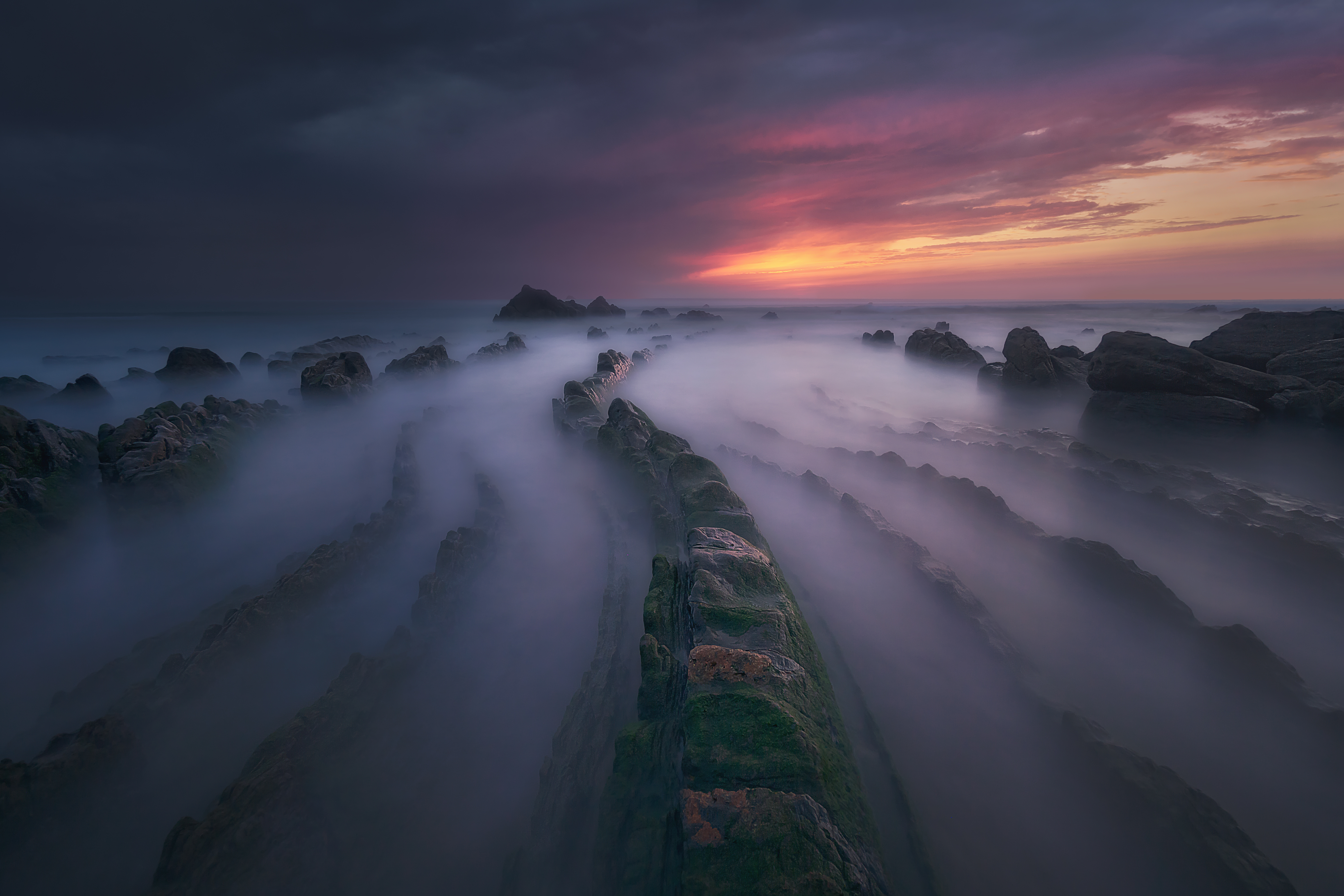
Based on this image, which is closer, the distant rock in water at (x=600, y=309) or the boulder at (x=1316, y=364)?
the boulder at (x=1316, y=364)

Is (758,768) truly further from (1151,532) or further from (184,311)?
(184,311)

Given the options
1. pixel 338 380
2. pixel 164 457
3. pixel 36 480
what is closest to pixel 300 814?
pixel 36 480

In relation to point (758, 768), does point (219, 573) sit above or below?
below

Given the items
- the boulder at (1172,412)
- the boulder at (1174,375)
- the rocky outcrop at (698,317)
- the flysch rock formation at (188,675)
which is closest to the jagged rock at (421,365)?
the flysch rock formation at (188,675)

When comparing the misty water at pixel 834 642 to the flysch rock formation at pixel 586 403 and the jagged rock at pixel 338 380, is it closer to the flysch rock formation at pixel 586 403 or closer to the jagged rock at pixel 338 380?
the flysch rock formation at pixel 586 403

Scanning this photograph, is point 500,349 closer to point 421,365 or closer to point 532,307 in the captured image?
point 421,365

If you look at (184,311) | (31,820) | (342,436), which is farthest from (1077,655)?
(184,311)
